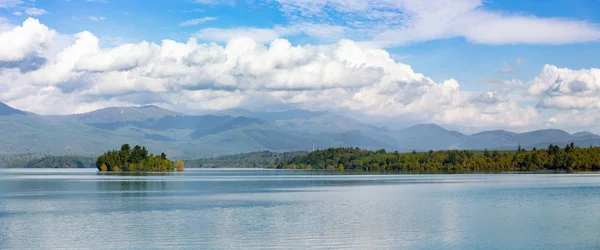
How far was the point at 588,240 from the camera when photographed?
120 feet

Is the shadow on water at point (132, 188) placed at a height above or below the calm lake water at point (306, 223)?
above

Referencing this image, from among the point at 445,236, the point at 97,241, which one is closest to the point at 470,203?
the point at 445,236

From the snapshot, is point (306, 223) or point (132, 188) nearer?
point (306, 223)

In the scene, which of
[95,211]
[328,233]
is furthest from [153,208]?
[328,233]

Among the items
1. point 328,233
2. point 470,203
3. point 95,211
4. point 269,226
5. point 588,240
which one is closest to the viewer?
point 588,240

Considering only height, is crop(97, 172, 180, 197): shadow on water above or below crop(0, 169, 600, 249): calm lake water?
above

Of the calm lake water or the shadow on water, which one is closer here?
the calm lake water

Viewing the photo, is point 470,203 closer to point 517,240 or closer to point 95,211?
point 517,240

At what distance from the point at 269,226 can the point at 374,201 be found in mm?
22234

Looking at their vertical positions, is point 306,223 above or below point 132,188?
below

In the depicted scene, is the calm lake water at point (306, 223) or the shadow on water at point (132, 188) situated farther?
the shadow on water at point (132, 188)

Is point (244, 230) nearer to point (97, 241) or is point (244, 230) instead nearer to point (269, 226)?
point (269, 226)

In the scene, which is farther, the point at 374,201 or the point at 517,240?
the point at 374,201

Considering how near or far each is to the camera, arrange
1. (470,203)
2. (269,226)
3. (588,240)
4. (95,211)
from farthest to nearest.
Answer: (470,203)
(95,211)
(269,226)
(588,240)
